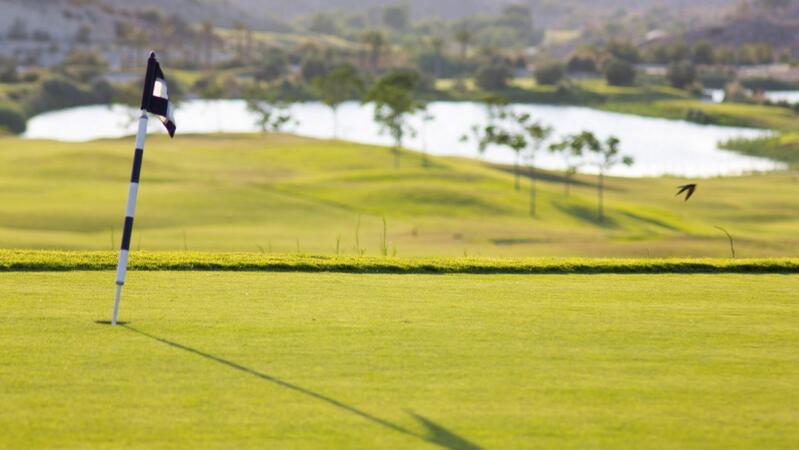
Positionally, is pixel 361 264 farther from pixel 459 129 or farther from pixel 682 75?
pixel 682 75

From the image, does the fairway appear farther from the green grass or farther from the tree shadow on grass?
the green grass

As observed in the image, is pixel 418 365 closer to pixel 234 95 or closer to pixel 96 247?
pixel 96 247

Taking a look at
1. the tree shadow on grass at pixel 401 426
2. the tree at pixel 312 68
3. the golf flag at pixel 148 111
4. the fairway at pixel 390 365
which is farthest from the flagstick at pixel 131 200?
the tree at pixel 312 68

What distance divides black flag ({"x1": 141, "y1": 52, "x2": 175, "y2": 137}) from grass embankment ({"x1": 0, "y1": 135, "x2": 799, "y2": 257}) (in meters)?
20.9

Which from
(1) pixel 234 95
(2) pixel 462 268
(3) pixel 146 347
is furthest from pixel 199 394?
(1) pixel 234 95

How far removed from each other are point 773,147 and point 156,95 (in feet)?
365

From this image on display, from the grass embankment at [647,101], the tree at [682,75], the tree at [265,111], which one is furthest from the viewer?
the tree at [682,75]

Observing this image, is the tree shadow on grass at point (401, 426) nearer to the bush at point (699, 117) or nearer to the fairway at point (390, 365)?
the fairway at point (390, 365)

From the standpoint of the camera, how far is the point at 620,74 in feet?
622

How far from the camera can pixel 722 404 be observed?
8008 mm

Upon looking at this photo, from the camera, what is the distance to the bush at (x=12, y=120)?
114425mm

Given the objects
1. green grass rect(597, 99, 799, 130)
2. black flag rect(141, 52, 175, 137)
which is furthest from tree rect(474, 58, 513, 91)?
black flag rect(141, 52, 175, 137)

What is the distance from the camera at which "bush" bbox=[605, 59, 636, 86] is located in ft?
620

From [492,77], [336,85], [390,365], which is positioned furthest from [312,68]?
[390,365]
